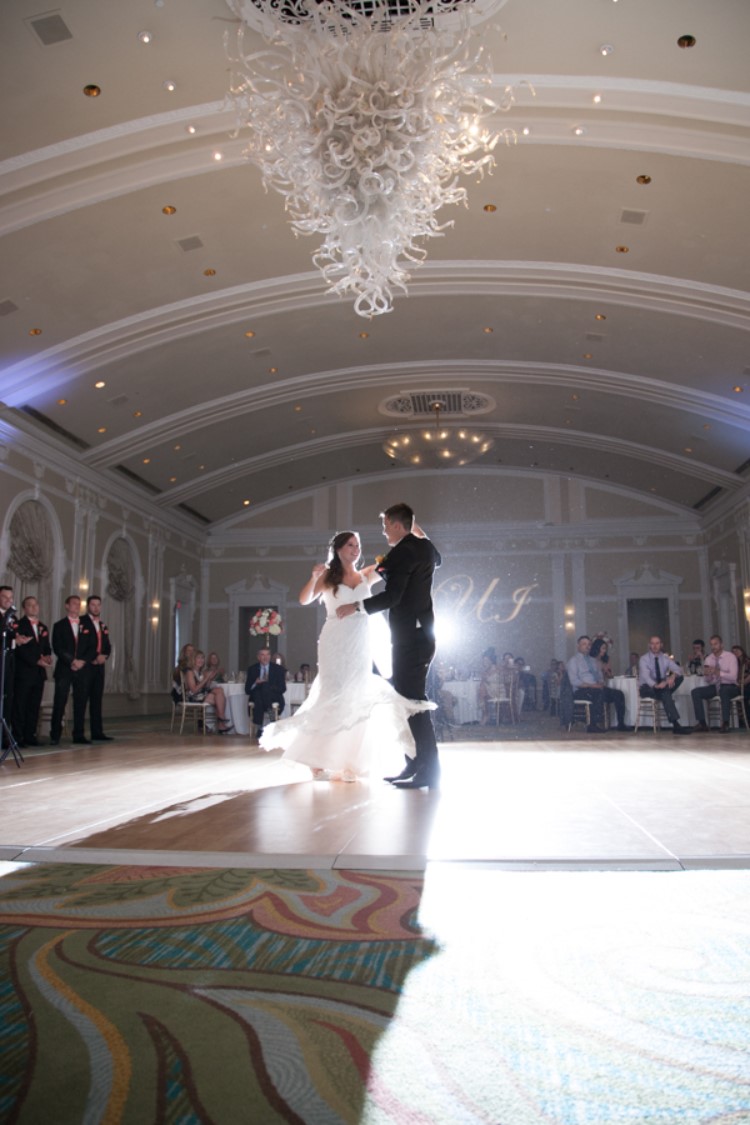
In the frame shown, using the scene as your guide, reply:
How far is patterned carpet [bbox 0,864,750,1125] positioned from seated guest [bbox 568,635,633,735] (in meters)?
8.77

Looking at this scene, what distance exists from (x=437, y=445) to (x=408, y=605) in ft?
33.8

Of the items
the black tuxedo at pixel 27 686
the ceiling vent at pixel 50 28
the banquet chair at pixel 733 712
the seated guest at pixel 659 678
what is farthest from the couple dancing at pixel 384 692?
the banquet chair at pixel 733 712

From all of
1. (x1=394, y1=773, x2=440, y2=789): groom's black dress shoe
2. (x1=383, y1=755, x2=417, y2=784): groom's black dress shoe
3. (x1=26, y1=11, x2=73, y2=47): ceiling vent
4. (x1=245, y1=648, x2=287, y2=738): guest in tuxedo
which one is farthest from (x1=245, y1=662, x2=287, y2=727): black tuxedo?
(x1=26, y1=11, x2=73, y2=47): ceiling vent

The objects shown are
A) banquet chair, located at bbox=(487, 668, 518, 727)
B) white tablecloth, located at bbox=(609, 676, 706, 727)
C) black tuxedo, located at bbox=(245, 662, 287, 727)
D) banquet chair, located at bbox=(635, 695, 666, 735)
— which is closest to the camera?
black tuxedo, located at bbox=(245, 662, 287, 727)

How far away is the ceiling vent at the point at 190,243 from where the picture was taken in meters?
8.73

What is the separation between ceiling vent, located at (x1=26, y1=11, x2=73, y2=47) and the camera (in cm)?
589

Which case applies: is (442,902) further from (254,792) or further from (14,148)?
(14,148)

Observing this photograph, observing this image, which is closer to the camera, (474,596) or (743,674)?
(743,674)

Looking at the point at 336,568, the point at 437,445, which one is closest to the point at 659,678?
the point at 437,445

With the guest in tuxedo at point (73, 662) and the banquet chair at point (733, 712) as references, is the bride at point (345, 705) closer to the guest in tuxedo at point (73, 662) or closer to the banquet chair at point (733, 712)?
the guest in tuxedo at point (73, 662)

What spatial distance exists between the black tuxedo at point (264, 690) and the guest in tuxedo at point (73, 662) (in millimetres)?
1887

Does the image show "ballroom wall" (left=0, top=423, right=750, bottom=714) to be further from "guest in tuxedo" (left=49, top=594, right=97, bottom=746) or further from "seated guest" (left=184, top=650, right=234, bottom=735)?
"guest in tuxedo" (left=49, top=594, right=97, bottom=746)

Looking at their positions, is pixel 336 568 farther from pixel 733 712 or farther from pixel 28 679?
pixel 733 712

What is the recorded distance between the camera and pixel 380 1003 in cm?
131
